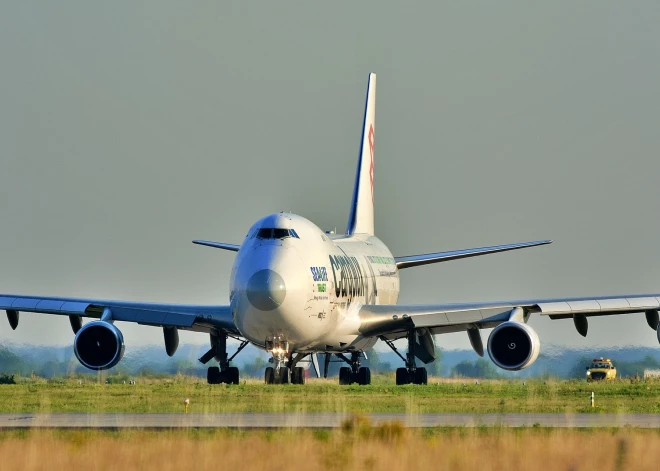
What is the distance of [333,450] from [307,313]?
20769mm

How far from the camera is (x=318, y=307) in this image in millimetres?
39562

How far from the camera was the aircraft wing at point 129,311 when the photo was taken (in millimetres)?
41438

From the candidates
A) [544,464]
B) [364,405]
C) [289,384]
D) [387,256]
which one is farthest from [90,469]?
[387,256]

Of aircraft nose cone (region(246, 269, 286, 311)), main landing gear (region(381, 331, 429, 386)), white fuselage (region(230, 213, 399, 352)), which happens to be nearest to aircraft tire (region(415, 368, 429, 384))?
main landing gear (region(381, 331, 429, 386))

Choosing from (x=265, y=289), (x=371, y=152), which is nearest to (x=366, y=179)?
(x=371, y=152)

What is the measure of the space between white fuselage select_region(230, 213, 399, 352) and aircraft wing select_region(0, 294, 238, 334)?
2.71 meters

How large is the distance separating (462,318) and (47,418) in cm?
1922

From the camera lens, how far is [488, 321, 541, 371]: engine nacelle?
39.3 m

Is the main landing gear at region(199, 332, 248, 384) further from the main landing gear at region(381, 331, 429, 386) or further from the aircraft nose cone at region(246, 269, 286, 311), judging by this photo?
the aircraft nose cone at region(246, 269, 286, 311)

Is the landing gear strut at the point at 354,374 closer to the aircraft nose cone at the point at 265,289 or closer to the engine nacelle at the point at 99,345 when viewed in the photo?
the engine nacelle at the point at 99,345

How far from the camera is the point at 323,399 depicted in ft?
102

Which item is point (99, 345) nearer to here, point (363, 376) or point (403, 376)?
point (403, 376)

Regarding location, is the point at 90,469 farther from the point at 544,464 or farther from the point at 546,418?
the point at 546,418

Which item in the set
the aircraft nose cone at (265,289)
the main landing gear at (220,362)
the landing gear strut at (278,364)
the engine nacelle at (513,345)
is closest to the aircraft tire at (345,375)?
the main landing gear at (220,362)
